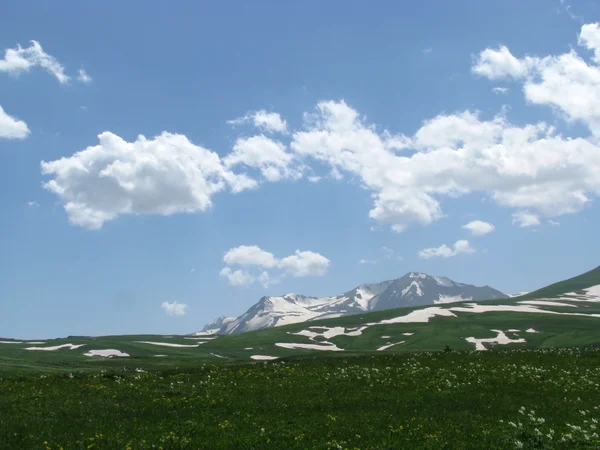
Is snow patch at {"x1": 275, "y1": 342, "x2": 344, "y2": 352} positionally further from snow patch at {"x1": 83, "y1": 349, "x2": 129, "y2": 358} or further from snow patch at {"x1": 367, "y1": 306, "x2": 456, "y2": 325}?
snow patch at {"x1": 83, "y1": 349, "x2": 129, "y2": 358}

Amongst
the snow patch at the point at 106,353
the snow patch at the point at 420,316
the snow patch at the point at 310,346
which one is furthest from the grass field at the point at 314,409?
the snow patch at the point at 420,316

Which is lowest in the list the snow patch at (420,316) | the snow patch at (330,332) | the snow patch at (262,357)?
the snow patch at (262,357)

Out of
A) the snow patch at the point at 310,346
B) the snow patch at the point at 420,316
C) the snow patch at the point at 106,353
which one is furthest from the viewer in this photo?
the snow patch at the point at 420,316

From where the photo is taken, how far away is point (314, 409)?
89.2ft

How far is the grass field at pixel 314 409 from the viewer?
67.3 ft

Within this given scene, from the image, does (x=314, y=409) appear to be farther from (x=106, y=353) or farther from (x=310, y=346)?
(x=106, y=353)

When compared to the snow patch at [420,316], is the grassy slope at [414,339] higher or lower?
lower

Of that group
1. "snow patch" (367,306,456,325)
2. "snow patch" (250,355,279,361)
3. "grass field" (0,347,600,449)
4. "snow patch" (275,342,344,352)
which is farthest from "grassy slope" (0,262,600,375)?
"grass field" (0,347,600,449)

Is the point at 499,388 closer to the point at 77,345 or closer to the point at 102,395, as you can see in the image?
the point at 102,395

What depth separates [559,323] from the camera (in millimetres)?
144875

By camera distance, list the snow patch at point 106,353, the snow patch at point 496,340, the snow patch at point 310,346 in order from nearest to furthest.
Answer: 1. the snow patch at point 496,340
2. the snow patch at point 106,353
3. the snow patch at point 310,346

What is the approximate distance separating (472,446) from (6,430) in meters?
19.1

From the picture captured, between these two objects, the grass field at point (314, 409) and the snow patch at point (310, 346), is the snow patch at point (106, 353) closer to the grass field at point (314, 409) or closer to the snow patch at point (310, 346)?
the snow patch at point (310, 346)

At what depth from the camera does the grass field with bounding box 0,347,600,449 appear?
2052 cm
